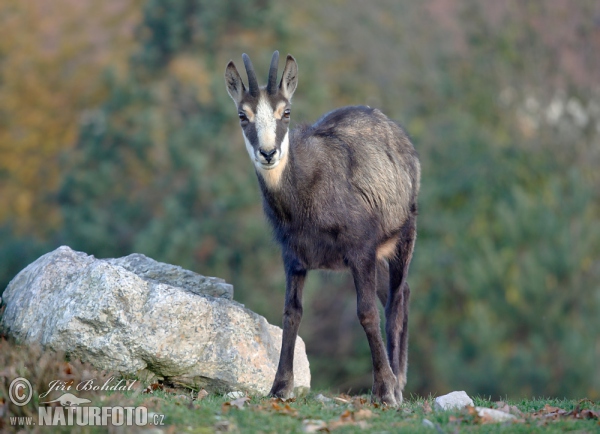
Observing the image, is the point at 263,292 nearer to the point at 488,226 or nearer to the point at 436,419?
the point at 488,226

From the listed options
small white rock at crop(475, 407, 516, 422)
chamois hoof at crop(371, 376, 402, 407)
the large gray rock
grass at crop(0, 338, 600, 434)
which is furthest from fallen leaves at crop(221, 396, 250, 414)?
small white rock at crop(475, 407, 516, 422)

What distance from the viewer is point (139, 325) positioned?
30.6 ft

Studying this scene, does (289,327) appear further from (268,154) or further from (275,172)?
(268,154)

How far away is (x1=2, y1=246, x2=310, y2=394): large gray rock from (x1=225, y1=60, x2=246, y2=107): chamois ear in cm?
211

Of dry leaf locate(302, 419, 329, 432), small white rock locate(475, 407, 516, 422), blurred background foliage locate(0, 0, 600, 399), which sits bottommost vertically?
dry leaf locate(302, 419, 329, 432)

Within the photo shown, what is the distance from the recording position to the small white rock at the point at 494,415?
804 centimetres

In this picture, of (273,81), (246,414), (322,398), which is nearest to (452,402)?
(322,398)

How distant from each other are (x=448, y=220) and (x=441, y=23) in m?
8.26

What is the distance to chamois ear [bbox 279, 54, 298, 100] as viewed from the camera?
9.65 metres

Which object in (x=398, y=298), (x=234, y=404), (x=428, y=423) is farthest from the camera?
(x=398, y=298)

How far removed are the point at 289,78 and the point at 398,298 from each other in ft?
9.83

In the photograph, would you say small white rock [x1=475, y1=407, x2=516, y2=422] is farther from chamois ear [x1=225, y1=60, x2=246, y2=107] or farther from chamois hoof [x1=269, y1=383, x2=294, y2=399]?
chamois ear [x1=225, y1=60, x2=246, y2=107]

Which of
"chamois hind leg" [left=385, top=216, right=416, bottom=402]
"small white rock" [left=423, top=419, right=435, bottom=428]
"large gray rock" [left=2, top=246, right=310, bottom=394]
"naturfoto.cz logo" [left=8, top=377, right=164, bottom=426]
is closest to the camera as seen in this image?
"naturfoto.cz logo" [left=8, top=377, right=164, bottom=426]

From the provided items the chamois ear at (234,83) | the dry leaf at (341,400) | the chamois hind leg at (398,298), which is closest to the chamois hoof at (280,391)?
the dry leaf at (341,400)
